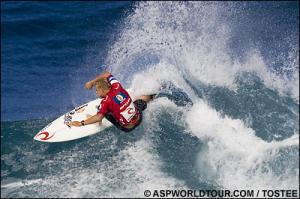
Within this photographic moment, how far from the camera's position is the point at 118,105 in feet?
37.5

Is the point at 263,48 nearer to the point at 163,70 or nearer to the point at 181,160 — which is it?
the point at 163,70

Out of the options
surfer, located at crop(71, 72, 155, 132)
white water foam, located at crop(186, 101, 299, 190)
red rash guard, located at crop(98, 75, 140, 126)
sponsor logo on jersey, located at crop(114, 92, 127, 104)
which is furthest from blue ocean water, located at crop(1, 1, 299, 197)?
sponsor logo on jersey, located at crop(114, 92, 127, 104)

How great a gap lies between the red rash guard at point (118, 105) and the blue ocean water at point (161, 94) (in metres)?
0.68

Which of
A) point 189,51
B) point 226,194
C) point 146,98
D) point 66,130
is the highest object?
point 189,51

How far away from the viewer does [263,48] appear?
56.9 feet

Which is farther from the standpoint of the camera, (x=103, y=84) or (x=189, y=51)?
(x=189, y=51)

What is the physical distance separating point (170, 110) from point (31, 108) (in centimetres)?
496

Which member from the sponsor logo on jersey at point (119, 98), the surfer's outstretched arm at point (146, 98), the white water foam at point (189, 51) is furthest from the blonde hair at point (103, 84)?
the white water foam at point (189, 51)

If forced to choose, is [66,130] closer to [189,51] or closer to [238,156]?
[238,156]

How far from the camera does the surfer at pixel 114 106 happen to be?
11336 mm

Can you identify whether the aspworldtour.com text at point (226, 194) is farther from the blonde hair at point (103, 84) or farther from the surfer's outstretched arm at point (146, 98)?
the surfer's outstretched arm at point (146, 98)

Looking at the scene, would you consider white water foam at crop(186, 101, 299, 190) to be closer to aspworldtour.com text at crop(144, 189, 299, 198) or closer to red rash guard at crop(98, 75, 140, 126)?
aspworldtour.com text at crop(144, 189, 299, 198)

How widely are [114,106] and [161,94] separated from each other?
2536 millimetres

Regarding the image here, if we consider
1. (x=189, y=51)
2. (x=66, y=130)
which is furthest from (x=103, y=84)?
(x=189, y=51)
